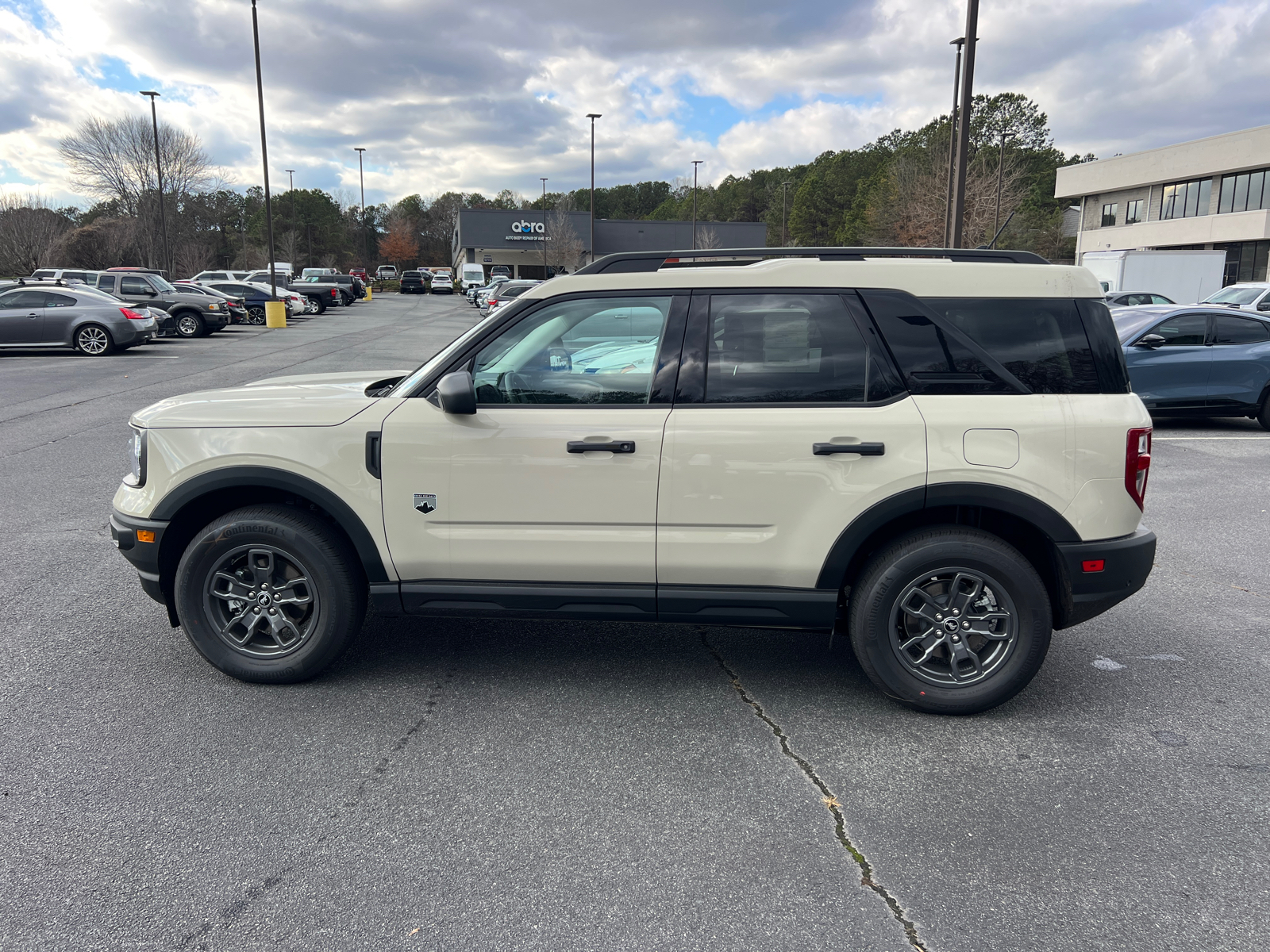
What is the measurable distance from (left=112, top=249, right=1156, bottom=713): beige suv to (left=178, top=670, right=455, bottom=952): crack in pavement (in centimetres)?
45

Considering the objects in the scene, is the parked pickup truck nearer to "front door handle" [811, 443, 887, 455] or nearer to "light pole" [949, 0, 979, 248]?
"light pole" [949, 0, 979, 248]

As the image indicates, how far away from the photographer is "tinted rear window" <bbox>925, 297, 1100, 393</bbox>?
363 cm

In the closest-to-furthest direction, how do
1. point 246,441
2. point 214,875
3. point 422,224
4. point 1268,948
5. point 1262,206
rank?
point 1268,948
point 214,875
point 246,441
point 1262,206
point 422,224

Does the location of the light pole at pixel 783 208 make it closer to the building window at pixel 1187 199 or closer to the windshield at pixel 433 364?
the building window at pixel 1187 199

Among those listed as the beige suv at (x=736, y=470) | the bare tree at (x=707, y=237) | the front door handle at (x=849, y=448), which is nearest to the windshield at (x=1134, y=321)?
the beige suv at (x=736, y=470)

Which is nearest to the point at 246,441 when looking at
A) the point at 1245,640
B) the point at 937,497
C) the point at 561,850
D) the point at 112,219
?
the point at 561,850

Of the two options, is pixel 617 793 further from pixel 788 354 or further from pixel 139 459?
pixel 139 459

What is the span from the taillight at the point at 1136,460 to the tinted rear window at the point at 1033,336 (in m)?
0.24

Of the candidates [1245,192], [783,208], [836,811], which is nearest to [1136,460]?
[836,811]

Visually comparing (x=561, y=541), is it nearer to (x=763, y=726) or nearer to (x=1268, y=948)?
(x=763, y=726)

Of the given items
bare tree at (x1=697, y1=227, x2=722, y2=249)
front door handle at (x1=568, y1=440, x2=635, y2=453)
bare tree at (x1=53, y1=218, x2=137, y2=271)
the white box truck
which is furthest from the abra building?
front door handle at (x1=568, y1=440, x2=635, y2=453)

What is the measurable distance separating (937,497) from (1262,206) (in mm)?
53905

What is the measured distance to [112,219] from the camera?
52.8 m

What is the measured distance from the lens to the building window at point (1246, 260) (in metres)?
45.2
